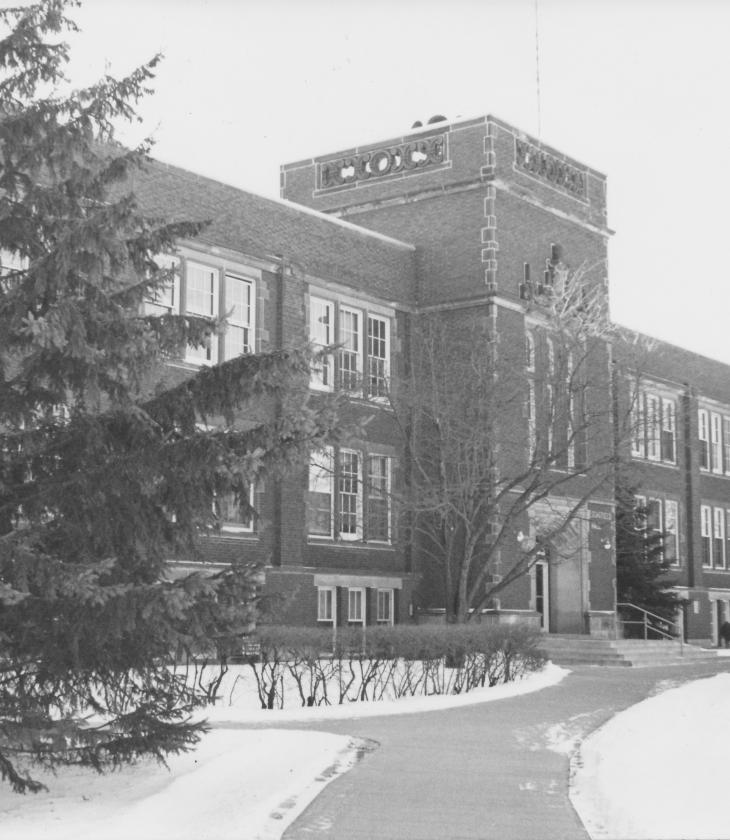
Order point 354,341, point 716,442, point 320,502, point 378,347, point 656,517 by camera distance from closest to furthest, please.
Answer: point 320,502, point 354,341, point 378,347, point 656,517, point 716,442

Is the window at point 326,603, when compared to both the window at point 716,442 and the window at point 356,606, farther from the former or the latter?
the window at point 716,442

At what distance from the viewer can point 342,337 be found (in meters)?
30.4

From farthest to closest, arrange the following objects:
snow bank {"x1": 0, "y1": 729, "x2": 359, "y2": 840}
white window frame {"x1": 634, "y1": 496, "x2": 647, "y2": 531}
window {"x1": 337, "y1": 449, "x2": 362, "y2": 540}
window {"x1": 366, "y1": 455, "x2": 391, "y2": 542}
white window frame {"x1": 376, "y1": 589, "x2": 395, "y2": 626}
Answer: white window frame {"x1": 634, "y1": 496, "x2": 647, "y2": 531} → white window frame {"x1": 376, "y1": 589, "x2": 395, "y2": 626} → window {"x1": 366, "y1": 455, "x2": 391, "y2": 542} → window {"x1": 337, "y1": 449, "x2": 362, "y2": 540} → snow bank {"x1": 0, "y1": 729, "x2": 359, "y2": 840}

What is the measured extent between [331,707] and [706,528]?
1222 inches

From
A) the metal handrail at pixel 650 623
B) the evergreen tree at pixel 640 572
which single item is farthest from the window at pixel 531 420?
the evergreen tree at pixel 640 572

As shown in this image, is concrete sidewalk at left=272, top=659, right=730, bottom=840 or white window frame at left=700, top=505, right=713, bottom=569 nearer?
concrete sidewalk at left=272, top=659, right=730, bottom=840

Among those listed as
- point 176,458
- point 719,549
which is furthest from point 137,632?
point 719,549

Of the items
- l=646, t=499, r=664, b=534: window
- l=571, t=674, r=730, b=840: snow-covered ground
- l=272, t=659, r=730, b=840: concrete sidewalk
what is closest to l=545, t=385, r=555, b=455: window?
l=272, t=659, r=730, b=840: concrete sidewalk

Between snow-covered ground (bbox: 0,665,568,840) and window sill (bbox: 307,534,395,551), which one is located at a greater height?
window sill (bbox: 307,534,395,551)

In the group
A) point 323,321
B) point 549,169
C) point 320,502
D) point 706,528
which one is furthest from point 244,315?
point 706,528

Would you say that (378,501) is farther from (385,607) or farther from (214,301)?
(214,301)

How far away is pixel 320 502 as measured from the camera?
2945cm

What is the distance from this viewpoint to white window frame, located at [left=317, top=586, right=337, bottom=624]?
29.6 m

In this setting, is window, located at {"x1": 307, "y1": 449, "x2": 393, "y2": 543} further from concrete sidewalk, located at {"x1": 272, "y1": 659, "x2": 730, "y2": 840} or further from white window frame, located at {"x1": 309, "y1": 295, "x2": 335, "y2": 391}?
concrete sidewalk, located at {"x1": 272, "y1": 659, "x2": 730, "y2": 840}
